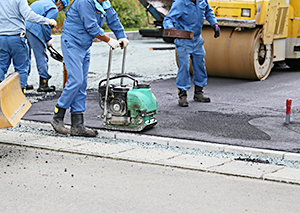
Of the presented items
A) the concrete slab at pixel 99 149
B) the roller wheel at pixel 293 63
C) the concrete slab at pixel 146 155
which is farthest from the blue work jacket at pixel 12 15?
the roller wheel at pixel 293 63

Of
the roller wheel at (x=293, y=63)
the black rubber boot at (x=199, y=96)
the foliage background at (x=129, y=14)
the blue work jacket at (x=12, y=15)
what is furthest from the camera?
the foliage background at (x=129, y=14)

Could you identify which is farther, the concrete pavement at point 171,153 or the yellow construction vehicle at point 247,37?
the yellow construction vehicle at point 247,37

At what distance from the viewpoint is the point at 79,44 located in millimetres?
5758

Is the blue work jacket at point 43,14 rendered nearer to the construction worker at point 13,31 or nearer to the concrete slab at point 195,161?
the construction worker at point 13,31

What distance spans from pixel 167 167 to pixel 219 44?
541 cm

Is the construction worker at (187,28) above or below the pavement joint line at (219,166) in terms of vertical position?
above

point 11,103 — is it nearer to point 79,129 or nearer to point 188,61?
point 79,129

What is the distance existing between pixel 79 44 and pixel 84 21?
296 mm

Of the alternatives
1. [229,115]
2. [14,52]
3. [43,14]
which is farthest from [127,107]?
[43,14]

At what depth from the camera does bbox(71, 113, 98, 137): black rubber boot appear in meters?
5.82

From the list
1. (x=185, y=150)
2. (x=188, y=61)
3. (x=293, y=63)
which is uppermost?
(x=188, y=61)

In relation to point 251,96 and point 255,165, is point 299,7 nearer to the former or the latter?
point 251,96

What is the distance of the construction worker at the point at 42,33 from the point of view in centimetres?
821

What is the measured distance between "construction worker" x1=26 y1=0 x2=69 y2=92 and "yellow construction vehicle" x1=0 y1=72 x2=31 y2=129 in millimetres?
2901
